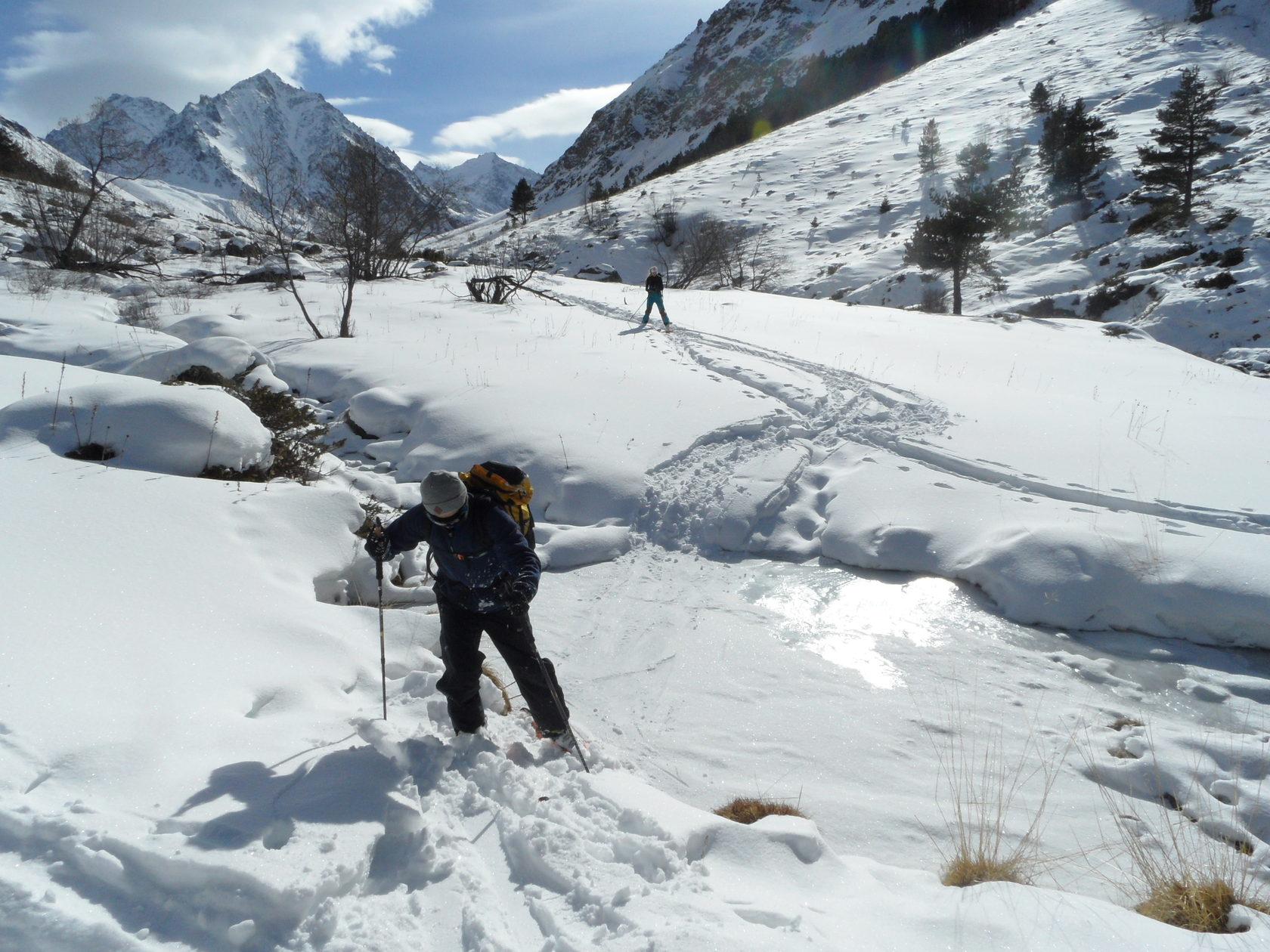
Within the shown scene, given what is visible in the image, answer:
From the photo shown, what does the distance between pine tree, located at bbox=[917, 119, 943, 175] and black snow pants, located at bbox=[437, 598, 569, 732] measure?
5302 cm

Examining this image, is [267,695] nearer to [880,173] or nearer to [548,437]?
[548,437]

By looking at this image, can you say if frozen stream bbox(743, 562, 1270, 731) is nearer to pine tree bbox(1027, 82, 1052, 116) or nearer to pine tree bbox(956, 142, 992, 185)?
pine tree bbox(956, 142, 992, 185)

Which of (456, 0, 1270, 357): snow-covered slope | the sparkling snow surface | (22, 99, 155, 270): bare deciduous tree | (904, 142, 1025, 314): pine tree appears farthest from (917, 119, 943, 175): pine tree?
(22, 99, 155, 270): bare deciduous tree

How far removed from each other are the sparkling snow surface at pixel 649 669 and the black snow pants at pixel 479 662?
0.21 metres

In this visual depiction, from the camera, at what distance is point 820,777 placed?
3.70 meters

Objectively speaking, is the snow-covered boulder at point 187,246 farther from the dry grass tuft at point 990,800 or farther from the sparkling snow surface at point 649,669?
the dry grass tuft at point 990,800

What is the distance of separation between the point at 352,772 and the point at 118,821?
2.91ft

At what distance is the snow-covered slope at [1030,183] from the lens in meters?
24.1

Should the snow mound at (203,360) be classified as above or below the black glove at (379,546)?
above

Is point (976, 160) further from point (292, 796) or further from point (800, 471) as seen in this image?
point (292, 796)

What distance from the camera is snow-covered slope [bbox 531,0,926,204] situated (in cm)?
9931

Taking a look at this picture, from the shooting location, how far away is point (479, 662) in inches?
139

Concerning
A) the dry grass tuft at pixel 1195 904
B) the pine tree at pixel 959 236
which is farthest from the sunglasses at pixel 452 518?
the pine tree at pixel 959 236

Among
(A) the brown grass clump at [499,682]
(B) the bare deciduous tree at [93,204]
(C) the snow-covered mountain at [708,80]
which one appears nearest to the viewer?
(A) the brown grass clump at [499,682]
